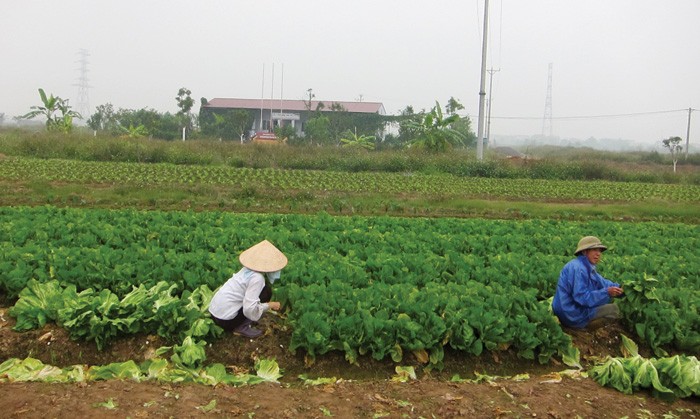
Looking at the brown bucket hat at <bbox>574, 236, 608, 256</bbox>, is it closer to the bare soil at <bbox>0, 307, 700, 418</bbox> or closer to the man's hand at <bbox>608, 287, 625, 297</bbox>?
the man's hand at <bbox>608, 287, 625, 297</bbox>

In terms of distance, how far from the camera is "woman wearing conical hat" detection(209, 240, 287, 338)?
18.9 ft

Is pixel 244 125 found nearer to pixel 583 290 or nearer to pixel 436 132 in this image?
pixel 436 132

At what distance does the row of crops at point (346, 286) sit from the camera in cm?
584

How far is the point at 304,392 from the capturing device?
15.6 feet

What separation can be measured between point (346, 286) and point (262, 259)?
1217 millimetres

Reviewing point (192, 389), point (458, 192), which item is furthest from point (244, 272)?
point (458, 192)

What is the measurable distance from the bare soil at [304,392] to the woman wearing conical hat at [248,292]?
183 mm

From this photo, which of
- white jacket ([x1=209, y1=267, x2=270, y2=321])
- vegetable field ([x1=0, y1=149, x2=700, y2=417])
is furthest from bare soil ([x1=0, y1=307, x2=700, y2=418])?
white jacket ([x1=209, y1=267, x2=270, y2=321])

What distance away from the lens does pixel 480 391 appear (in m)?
4.90

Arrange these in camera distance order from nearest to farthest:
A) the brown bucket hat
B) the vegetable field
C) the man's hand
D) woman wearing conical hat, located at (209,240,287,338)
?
the vegetable field, woman wearing conical hat, located at (209,240,287,338), the brown bucket hat, the man's hand

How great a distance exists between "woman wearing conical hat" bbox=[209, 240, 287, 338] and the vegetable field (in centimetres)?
16

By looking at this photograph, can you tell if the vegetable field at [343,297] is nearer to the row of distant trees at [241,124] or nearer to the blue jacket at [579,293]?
the blue jacket at [579,293]

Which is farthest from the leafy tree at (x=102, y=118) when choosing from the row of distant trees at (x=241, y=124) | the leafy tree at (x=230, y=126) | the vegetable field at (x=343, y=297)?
the vegetable field at (x=343, y=297)

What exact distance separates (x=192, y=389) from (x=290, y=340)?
4.74 feet
